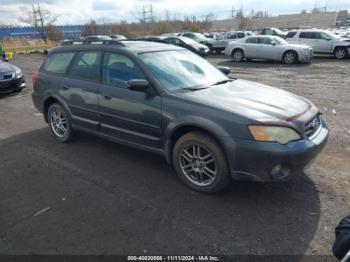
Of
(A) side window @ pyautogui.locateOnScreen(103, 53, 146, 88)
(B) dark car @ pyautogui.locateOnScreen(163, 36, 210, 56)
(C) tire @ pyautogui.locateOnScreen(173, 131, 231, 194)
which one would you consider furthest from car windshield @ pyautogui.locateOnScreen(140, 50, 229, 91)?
(B) dark car @ pyautogui.locateOnScreen(163, 36, 210, 56)

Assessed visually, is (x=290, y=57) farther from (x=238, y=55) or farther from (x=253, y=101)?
(x=253, y=101)

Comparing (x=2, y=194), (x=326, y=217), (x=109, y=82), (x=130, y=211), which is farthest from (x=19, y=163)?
(x=326, y=217)

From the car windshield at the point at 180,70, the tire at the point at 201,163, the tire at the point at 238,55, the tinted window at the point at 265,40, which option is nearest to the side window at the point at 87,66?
the car windshield at the point at 180,70

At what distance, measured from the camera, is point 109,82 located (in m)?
4.42

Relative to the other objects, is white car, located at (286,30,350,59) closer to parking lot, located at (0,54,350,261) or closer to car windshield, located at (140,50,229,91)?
parking lot, located at (0,54,350,261)

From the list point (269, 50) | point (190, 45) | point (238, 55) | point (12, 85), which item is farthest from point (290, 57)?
point (12, 85)

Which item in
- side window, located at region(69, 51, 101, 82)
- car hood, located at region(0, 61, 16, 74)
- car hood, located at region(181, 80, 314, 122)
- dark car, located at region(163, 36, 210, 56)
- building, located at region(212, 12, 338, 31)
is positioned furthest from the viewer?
building, located at region(212, 12, 338, 31)

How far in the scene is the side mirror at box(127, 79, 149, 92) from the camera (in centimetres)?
379

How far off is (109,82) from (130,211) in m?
1.92

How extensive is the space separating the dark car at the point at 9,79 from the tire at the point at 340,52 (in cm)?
1614

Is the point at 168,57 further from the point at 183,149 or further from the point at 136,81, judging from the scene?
the point at 183,149

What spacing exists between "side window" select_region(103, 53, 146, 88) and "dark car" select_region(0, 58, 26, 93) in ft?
20.8

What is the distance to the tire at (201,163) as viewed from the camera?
3430 mm

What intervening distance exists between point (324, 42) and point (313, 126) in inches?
657
